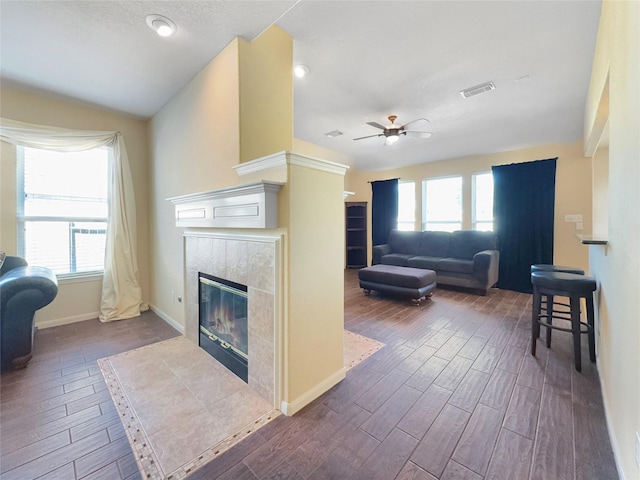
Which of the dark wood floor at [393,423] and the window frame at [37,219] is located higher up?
the window frame at [37,219]

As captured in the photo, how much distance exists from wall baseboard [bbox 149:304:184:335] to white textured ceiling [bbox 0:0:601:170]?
261 cm

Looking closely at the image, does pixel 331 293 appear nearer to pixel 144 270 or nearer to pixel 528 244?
pixel 144 270

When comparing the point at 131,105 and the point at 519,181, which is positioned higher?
the point at 131,105

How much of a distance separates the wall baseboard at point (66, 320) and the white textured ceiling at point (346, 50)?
262 cm

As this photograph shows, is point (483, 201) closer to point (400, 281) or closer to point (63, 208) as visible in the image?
point (400, 281)

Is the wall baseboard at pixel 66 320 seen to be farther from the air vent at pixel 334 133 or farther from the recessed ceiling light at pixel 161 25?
the air vent at pixel 334 133

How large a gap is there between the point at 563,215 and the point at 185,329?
5.99 meters

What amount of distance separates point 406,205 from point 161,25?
564cm

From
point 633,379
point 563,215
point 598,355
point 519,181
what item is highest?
point 519,181

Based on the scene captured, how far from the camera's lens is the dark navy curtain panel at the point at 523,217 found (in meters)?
4.54

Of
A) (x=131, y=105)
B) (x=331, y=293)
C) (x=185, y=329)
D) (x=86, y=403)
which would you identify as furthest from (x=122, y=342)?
(x=131, y=105)

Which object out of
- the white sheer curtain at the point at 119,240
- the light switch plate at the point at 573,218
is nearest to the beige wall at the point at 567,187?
the light switch plate at the point at 573,218

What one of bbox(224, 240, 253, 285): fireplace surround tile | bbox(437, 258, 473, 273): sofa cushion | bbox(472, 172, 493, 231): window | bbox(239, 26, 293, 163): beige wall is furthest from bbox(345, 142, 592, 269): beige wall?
bbox(224, 240, 253, 285): fireplace surround tile

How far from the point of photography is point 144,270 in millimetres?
3742
